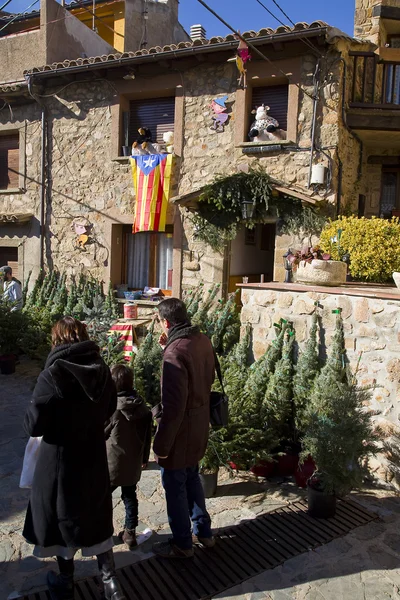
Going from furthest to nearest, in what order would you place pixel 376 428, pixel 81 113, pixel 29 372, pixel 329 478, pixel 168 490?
pixel 81 113 < pixel 29 372 < pixel 376 428 < pixel 329 478 < pixel 168 490

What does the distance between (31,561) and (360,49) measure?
9.67 metres

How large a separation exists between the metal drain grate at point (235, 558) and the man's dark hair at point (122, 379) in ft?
3.78

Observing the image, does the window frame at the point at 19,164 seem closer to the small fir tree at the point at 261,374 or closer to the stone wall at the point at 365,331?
the stone wall at the point at 365,331

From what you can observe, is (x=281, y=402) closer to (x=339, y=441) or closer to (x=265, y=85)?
(x=339, y=441)

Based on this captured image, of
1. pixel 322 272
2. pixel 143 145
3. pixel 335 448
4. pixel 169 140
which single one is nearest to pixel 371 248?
pixel 322 272

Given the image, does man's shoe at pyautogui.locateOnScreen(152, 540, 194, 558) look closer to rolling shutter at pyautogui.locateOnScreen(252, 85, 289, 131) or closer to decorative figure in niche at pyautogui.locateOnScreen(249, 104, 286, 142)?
decorative figure in niche at pyautogui.locateOnScreen(249, 104, 286, 142)

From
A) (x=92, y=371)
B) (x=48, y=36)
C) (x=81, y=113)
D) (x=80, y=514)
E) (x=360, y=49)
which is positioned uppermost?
(x=48, y=36)

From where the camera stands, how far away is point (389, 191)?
403 inches

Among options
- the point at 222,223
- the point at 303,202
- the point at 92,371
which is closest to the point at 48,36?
the point at 222,223

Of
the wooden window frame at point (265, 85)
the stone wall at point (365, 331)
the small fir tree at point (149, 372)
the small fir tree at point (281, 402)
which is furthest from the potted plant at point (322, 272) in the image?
the wooden window frame at point (265, 85)

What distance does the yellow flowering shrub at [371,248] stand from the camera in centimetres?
641

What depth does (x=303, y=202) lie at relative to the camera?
8422mm

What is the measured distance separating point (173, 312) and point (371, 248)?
409 centimetres

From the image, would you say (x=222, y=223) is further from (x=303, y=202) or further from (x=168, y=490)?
(x=168, y=490)
